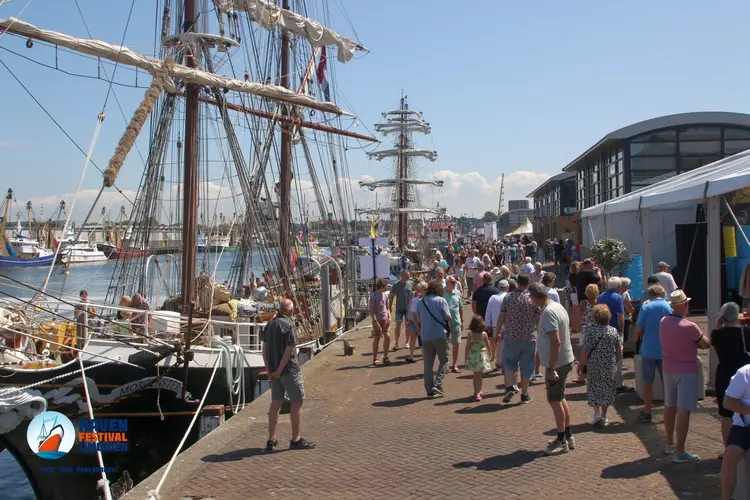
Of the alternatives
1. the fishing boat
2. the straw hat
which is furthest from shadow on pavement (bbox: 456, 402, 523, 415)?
the fishing boat

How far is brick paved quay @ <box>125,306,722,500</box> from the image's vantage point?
254 inches

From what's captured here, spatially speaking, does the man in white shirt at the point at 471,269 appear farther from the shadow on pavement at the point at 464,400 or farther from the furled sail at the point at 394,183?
the furled sail at the point at 394,183

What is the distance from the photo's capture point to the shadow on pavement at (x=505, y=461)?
23.1 feet

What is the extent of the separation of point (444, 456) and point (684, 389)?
244 centimetres

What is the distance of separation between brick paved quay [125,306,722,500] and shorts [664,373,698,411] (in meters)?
0.56

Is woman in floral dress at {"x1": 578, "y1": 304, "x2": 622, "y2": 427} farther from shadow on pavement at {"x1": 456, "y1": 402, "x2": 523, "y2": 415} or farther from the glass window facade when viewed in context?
the glass window facade

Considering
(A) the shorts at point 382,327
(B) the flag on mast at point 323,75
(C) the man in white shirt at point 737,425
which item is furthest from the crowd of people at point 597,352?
(B) the flag on mast at point 323,75

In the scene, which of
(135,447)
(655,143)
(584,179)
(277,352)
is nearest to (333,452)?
(277,352)

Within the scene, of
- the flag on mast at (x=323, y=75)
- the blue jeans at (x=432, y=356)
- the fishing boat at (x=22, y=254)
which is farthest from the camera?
the fishing boat at (x=22, y=254)

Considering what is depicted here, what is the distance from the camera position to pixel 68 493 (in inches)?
488

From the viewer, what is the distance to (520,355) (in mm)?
9383

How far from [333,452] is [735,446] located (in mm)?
4166

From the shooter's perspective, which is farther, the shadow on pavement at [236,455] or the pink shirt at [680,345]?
the shadow on pavement at [236,455]

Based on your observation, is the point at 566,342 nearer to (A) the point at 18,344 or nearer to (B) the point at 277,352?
(B) the point at 277,352
